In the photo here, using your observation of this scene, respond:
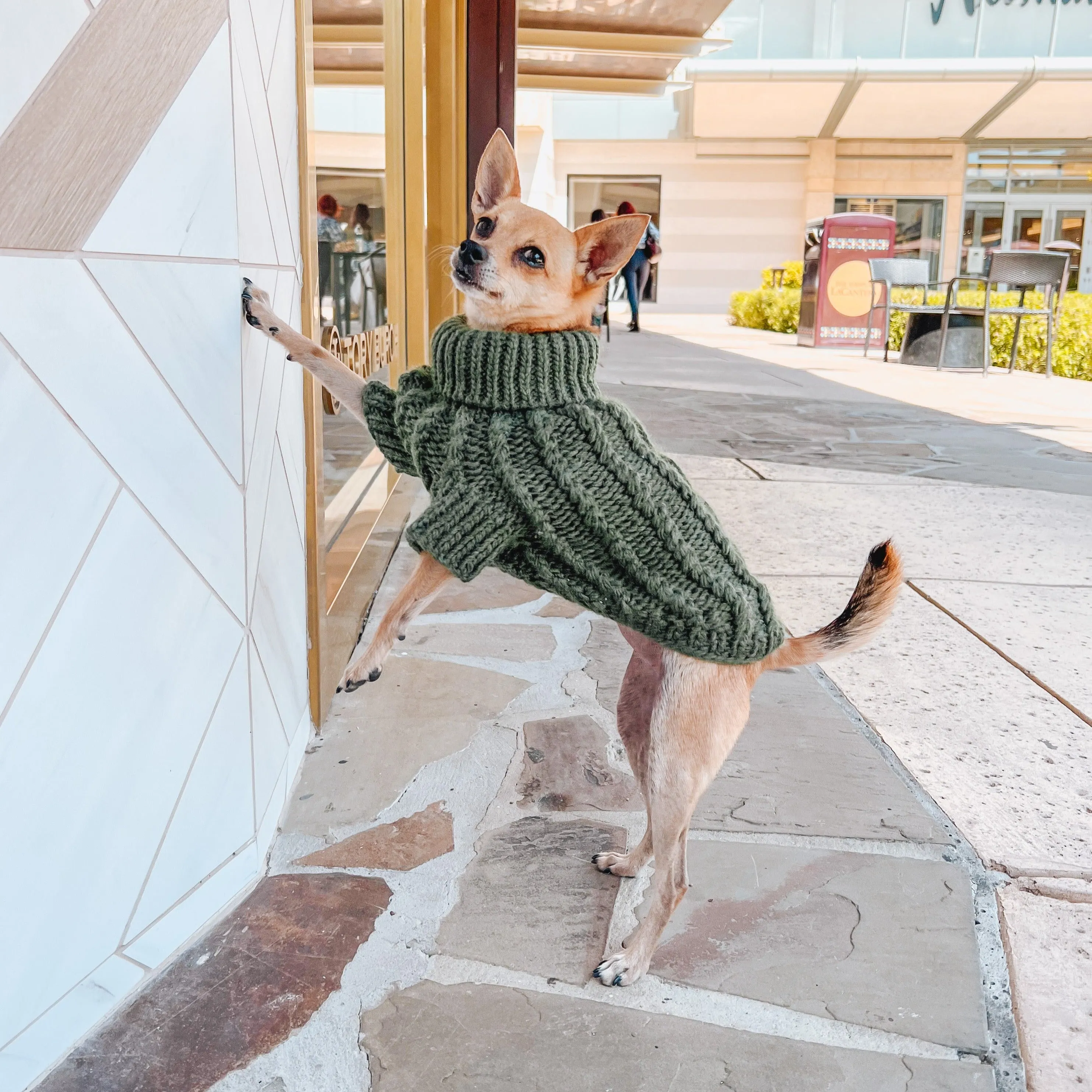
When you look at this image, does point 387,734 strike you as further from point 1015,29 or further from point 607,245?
point 1015,29

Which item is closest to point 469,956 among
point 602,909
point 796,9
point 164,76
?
point 602,909

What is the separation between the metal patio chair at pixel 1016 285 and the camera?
11070 millimetres

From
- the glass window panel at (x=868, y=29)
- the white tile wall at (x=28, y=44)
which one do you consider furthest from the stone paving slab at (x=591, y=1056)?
the glass window panel at (x=868, y=29)

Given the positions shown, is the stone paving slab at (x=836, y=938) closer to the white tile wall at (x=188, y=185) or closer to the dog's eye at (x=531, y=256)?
→ the dog's eye at (x=531, y=256)

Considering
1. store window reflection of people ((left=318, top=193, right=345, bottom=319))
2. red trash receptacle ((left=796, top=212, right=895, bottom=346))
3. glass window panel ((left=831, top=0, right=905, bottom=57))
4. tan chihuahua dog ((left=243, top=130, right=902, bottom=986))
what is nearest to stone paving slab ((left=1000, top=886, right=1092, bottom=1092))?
tan chihuahua dog ((left=243, top=130, right=902, bottom=986))

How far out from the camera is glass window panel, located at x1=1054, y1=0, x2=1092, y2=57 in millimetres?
20812

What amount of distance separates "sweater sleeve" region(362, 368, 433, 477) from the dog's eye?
290 millimetres

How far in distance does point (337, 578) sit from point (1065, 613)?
2746 millimetres

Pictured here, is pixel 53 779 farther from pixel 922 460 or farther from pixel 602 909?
pixel 922 460

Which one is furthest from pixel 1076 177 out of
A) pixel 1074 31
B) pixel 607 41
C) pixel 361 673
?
pixel 361 673

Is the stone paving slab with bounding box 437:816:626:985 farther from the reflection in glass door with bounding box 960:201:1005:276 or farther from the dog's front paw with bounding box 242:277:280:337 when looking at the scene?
the reflection in glass door with bounding box 960:201:1005:276

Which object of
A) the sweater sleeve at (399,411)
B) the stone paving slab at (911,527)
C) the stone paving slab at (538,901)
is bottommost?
the stone paving slab at (538,901)

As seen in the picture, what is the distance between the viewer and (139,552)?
1.62 metres

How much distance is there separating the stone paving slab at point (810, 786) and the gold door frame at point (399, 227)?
1173mm
